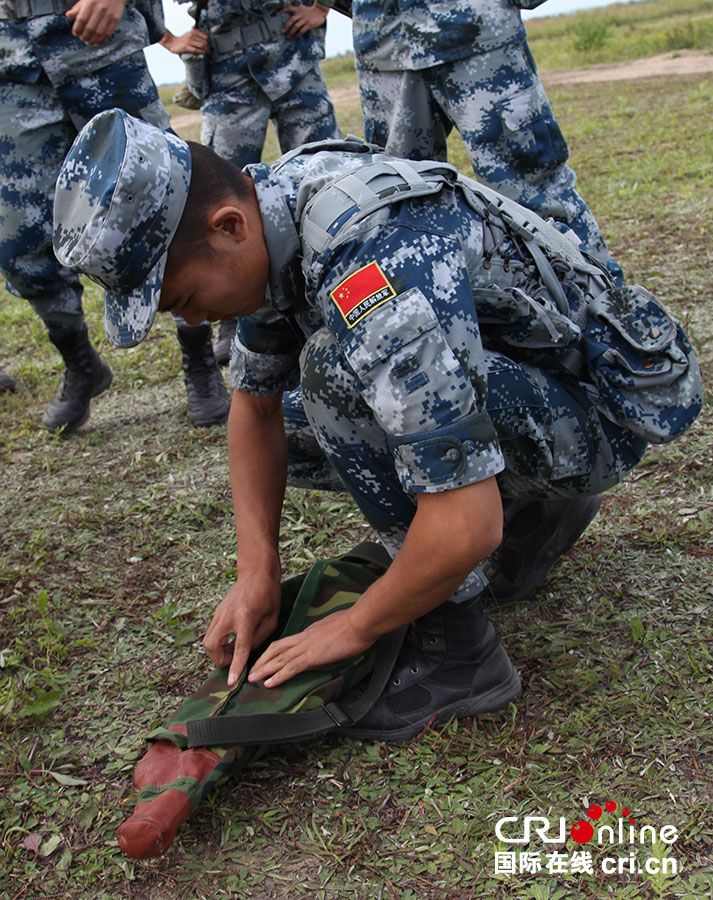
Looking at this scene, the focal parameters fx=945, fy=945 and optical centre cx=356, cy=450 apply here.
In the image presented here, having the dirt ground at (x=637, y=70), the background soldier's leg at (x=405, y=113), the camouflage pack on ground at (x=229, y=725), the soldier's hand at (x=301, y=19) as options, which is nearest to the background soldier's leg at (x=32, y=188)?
the background soldier's leg at (x=405, y=113)

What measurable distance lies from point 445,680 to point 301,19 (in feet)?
9.77

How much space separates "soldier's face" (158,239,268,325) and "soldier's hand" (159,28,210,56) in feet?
8.26

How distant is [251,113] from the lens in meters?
3.86

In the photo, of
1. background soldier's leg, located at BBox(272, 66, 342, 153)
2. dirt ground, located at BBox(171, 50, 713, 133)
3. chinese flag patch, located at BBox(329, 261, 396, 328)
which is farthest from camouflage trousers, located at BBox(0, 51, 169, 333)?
dirt ground, located at BBox(171, 50, 713, 133)

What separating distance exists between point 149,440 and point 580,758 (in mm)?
2072

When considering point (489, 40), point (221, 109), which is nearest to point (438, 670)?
point (489, 40)

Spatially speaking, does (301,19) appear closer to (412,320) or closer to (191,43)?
(191,43)

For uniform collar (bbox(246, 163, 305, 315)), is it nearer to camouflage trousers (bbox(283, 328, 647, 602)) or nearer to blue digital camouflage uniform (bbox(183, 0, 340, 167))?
camouflage trousers (bbox(283, 328, 647, 602))

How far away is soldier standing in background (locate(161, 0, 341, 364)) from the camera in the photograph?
379cm

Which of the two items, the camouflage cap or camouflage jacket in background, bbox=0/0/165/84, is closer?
the camouflage cap

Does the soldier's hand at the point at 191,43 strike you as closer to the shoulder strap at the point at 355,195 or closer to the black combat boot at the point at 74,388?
the black combat boot at the point at 74,388

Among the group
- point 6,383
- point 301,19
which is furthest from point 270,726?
point 301,19

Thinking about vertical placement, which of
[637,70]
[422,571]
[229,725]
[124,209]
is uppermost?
[124,209]

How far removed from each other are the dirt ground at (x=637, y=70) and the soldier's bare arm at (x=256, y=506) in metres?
10.2
